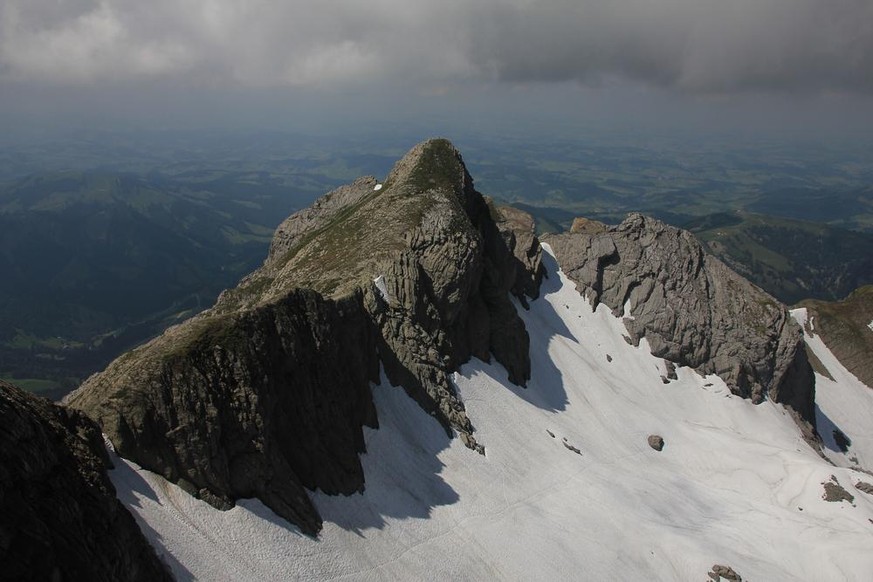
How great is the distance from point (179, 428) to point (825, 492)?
85.2 meters

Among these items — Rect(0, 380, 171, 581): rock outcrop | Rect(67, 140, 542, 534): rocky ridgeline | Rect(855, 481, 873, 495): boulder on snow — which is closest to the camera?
Rect(0, 380, 171, 581): rock outcrop

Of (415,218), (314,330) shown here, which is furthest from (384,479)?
(415,218)

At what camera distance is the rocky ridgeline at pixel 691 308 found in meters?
107

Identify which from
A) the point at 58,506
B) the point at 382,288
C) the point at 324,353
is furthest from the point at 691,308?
the point at 58,506

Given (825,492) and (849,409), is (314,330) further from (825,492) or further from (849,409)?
(849,409)

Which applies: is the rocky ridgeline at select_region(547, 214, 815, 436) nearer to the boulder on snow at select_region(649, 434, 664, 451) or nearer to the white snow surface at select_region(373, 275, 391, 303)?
the boulder on snow at select_region(649, 434, 664, 451)

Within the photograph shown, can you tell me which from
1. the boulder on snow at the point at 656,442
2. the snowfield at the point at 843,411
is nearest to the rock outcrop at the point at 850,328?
the snowfield at the point at 843,411

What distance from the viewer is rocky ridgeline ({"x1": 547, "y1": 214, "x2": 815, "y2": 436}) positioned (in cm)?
10656

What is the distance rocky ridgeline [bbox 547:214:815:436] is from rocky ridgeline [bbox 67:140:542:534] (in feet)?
98.6

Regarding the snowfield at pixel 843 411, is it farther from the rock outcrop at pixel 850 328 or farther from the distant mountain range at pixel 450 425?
the rock outcrop at pixel 850 328

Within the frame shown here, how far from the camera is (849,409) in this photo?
12650cm

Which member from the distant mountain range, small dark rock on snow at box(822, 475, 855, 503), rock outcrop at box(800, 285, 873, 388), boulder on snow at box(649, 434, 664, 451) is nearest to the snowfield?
the distant mountain range

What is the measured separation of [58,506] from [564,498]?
5237cm

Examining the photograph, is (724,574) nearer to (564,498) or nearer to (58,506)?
(564,498)
